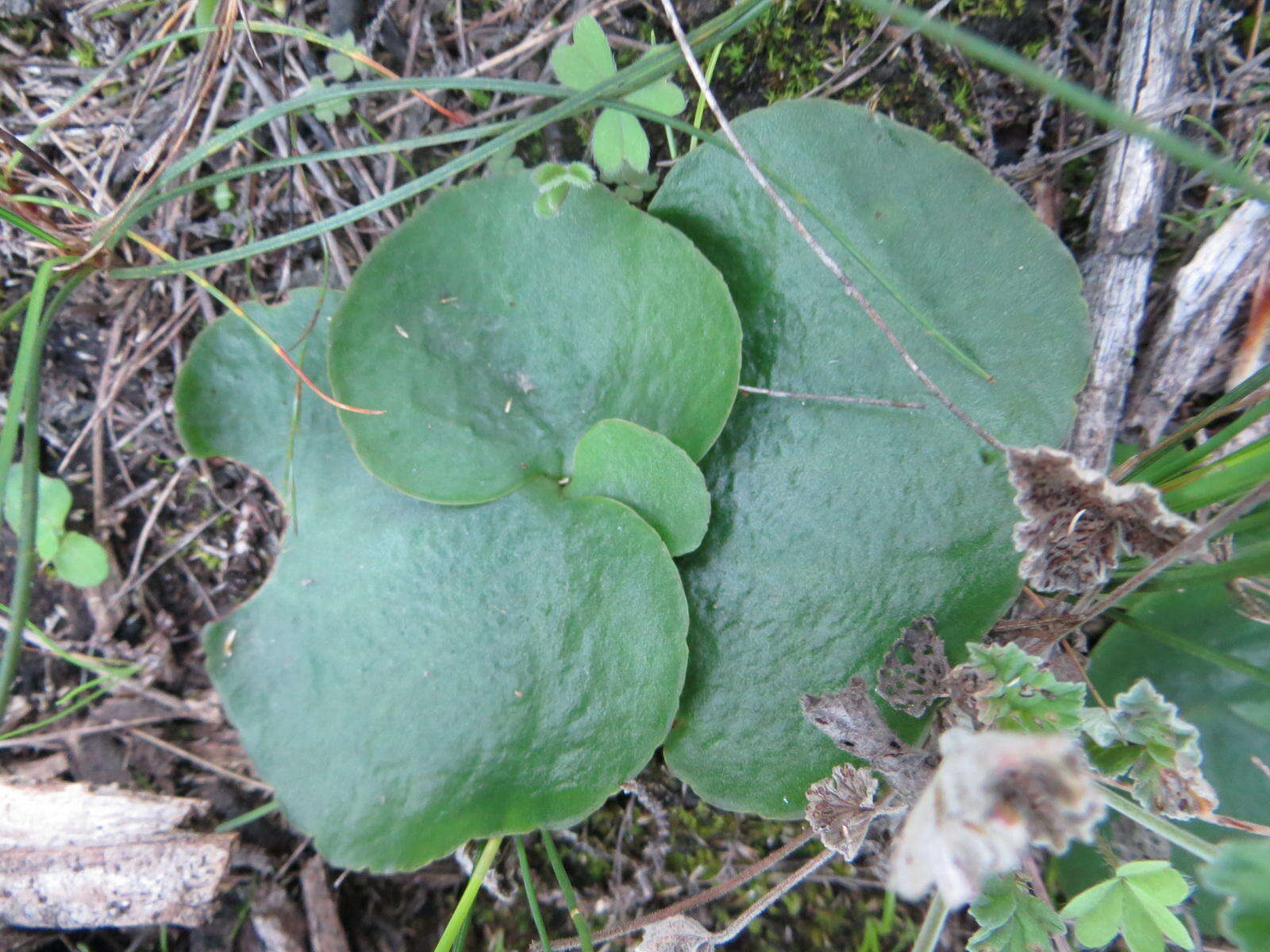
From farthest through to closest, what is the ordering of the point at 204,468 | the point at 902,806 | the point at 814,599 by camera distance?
the point at 204,468 < the point at 814,599 < the point at 902,806

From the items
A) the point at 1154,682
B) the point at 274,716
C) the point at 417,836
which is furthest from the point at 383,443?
the point at 1154,682

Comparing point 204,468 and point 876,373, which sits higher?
point 876,373

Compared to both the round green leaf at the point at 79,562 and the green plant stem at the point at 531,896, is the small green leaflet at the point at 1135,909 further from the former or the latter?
the round green leaf at the point at 79,562

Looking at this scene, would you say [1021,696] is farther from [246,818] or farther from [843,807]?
[246,818]

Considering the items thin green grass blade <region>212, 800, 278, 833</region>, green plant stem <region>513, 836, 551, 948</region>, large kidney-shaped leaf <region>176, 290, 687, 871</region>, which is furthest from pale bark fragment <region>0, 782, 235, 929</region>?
green plant stem <region>513, 836, 551, 948</region>

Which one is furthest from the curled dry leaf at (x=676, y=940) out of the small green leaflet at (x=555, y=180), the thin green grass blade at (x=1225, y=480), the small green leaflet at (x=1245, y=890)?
the small green leaflet at (x=555, y=180)

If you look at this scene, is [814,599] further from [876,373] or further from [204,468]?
[204,468]

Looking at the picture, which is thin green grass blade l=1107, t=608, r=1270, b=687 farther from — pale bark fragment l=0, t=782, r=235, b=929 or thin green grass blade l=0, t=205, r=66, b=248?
thin green grass blade l=0, t=205, r=66, b=248

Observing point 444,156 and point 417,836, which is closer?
point 417,836
